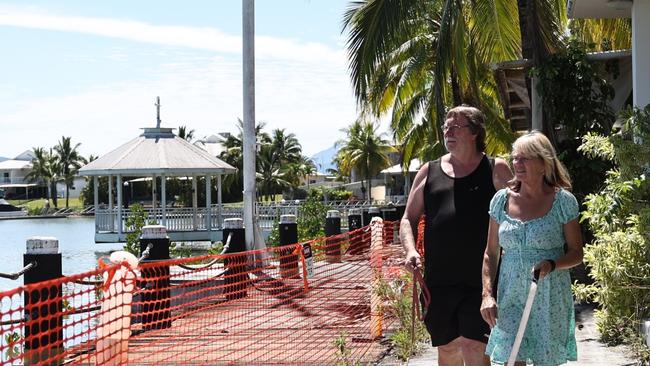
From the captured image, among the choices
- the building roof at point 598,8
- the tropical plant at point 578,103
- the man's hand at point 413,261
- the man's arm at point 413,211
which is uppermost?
the building roof at point 598,8

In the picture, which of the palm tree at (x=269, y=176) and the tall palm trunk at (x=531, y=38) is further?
the palm tree at (x=269, y=176)

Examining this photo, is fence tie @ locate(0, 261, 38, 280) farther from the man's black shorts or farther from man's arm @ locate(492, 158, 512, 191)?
man's arm @ locate(492, 158, 512, 191)

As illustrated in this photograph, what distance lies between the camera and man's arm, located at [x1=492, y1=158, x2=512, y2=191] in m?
Answer: 5.47

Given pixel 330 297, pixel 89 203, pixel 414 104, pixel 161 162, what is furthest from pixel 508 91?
pixel 89 203

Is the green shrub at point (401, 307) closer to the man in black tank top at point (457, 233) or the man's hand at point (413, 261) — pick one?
the man in black tank top at point (457, 233)

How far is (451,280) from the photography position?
5406 mm

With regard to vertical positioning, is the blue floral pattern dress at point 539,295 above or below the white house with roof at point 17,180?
below

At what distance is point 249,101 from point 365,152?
7286 centimetres

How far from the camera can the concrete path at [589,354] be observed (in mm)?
7633

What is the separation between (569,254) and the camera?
4.77 meters

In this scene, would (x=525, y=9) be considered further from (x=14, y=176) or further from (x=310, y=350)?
(x=14, y=176)

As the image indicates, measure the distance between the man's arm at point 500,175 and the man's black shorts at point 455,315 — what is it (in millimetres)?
587

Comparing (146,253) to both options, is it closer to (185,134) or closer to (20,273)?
(20,273)

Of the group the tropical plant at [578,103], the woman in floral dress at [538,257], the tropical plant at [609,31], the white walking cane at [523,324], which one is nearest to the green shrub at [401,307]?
the tropical plant at [578,103]
